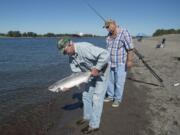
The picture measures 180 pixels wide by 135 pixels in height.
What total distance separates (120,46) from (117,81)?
108 cm

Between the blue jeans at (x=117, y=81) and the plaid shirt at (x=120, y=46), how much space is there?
0.18 meters

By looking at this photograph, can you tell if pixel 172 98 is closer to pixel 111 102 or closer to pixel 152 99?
pixel 152 99

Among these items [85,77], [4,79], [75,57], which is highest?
[75,57]

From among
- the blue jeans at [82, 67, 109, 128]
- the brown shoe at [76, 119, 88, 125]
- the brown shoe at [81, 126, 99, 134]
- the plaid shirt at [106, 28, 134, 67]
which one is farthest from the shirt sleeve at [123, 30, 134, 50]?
the brown shoe at [81, 126, 99, 134]

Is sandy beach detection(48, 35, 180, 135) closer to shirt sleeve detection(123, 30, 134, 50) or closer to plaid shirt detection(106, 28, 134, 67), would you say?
plaid shirt detection(106, 28, 134, 67)

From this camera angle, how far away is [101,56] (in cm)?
553

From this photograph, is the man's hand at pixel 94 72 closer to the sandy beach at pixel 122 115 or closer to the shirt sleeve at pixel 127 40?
the sandy beach at pixel 122 115

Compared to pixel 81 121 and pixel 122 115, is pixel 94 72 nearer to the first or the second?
pixel 81 121

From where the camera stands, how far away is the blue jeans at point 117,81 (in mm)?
7695

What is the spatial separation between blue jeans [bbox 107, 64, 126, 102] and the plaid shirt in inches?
7.1

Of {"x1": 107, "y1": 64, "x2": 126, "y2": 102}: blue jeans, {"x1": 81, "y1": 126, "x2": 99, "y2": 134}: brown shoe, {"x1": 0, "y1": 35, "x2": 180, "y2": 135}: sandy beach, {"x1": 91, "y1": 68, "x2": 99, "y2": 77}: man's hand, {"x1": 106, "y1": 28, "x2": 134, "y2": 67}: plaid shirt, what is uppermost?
{"x1": 106, "y1": 28, "x2": 134, "y2": 67}: plaid shirt

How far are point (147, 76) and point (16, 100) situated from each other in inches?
265

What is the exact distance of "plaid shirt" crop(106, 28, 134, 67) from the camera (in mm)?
7480

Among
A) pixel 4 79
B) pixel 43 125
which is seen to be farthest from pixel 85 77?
pixel 4 79
